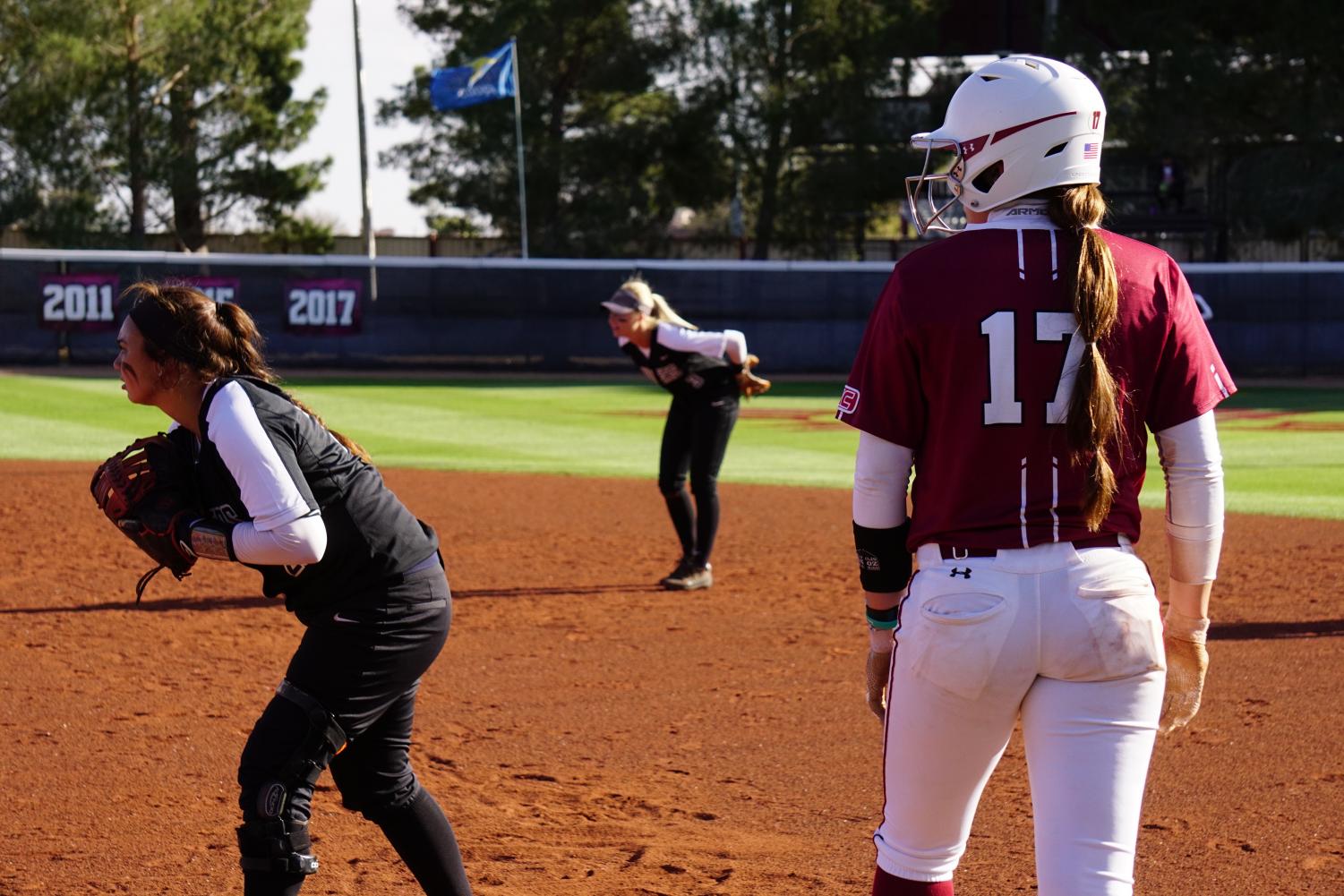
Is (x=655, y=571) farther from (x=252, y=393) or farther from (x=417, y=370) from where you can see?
(x=417, y=370)

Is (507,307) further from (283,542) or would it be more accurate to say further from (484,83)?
(283,542)

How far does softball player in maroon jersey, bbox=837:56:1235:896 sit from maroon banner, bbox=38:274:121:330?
24.9 m

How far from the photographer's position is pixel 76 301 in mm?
25250

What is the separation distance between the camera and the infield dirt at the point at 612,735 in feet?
14.0

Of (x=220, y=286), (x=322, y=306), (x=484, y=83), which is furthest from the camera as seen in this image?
(x=484, y=83)

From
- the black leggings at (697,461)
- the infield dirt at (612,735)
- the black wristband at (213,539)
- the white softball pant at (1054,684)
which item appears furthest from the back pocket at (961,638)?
the black leggings at (697,461)

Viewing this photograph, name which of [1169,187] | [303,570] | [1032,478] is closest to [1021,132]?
[1032,478]

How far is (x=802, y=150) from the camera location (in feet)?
127

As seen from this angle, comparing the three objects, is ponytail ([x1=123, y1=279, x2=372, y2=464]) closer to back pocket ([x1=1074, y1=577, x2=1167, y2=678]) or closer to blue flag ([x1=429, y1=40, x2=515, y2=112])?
Result: back pocket ([x1=1074, y1=577, x2=1167, y2=678])

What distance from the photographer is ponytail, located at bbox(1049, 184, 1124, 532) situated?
2.45 meters

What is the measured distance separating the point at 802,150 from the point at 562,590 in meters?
31.6

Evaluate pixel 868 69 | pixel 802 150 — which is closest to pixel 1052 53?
pixel 868 69

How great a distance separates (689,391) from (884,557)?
220 inches

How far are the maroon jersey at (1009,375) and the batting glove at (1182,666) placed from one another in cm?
32
